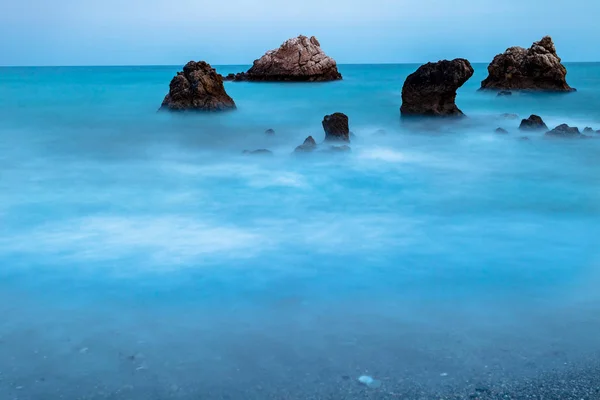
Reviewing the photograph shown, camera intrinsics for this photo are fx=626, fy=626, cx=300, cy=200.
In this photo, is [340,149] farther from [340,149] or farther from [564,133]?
[564,133]

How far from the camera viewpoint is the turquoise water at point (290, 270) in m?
4.04

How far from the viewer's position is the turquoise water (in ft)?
13.3

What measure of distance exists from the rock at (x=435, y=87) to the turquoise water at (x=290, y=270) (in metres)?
4.21

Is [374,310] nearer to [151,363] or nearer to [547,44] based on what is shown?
[151,363]

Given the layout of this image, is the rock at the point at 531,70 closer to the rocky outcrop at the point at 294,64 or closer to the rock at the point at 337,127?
the rocky outcrop at the point at 294,64

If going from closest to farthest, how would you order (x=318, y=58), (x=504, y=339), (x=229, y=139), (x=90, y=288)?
(x=504, y=339)
(x=90, y=288)
(x=229, y=139)
(x=318, y=58)

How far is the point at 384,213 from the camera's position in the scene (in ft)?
28.1

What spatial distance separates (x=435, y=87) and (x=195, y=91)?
763 cm

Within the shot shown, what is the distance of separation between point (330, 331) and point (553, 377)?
60.2 inches

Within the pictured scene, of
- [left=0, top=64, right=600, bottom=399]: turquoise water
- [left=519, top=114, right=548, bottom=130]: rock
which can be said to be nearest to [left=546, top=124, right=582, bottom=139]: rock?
[left=0, top=64, right=600, bottom=399]: turquoise water

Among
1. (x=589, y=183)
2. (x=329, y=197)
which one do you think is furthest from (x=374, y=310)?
(x=589, y=183)

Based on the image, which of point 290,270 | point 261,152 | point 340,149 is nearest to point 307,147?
point 340,149

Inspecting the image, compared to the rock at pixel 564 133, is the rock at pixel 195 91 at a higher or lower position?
higher

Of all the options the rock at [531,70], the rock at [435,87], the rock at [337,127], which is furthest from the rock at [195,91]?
the rock at [531,70]
